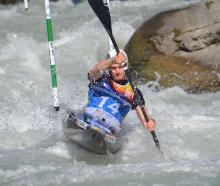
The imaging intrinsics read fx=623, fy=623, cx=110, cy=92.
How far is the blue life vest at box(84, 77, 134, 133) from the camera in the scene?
19.3 ft

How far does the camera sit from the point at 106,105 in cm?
594

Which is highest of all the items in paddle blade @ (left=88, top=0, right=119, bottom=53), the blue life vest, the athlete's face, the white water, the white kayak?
paddle blade @ (left=88, top=0, right=119, bottom=53)

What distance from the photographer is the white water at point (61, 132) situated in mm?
5203

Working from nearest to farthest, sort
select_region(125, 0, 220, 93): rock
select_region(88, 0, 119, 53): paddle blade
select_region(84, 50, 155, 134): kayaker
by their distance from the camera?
select_region(84, 50, 155, 134): kayaker → select_region(88, 0, 119, 53): paddle blade → select_region(125, 0, 220, 93): rock

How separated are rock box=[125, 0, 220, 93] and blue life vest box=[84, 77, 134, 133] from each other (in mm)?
2287

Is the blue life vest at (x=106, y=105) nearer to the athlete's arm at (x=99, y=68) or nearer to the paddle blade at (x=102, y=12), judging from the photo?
the athlete's arm at (x=99, y=68)

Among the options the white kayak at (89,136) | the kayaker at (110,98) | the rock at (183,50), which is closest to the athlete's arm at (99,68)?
the kayaker at (110,98)

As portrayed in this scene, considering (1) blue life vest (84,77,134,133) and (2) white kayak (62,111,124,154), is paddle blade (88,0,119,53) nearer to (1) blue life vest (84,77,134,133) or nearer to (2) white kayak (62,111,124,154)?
(1) blue life vest (84,77,134,133)

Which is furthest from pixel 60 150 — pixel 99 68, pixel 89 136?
pixel 99 68

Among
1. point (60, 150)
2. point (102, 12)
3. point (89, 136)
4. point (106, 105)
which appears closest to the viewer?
point (89, 136)

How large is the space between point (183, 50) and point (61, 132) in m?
2.57

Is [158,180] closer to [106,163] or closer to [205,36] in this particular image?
[106,163]

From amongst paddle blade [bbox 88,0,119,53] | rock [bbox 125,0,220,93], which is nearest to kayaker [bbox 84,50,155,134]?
paddle blade [bbox 88,0,119,53]

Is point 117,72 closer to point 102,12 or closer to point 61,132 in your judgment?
point 102,12
